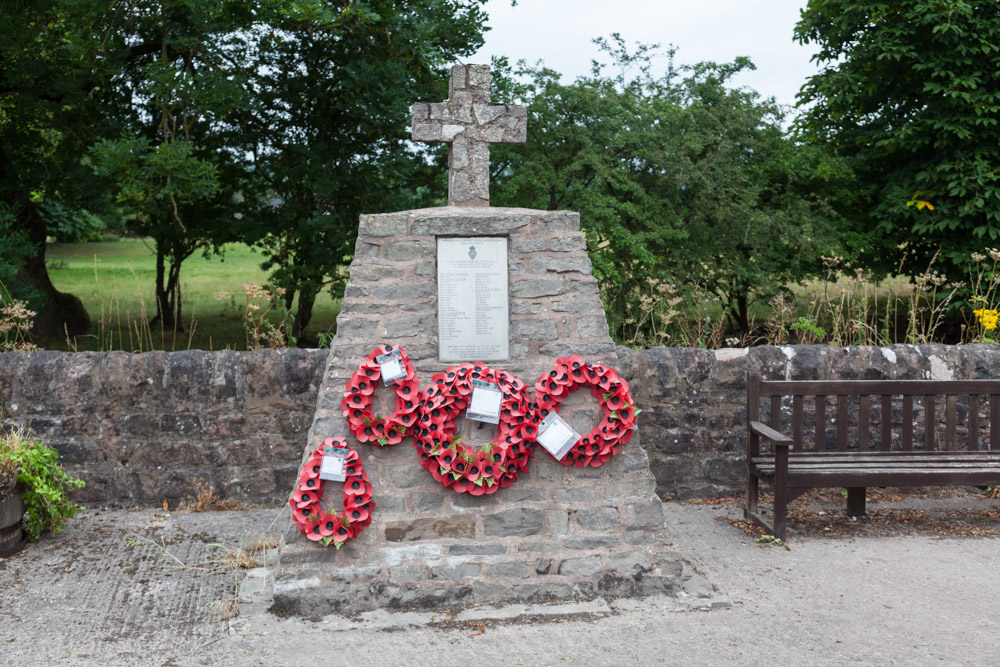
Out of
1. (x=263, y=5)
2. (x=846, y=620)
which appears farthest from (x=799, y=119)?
(x=846, y=620)

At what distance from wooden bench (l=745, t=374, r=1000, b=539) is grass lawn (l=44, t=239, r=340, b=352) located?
498 cm

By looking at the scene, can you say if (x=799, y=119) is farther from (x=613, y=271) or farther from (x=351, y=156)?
(x=351, y=156)

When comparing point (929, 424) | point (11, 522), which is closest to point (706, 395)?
point (929, 424)

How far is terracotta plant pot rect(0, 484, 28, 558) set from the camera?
4.79m

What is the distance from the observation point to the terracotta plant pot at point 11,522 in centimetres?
479

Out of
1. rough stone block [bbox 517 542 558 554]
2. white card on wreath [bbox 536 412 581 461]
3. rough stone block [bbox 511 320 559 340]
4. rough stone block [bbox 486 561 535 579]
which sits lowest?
rough stone block [bbox 486 561 535 579]

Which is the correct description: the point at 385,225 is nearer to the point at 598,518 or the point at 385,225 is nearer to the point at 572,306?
the point at 572,306

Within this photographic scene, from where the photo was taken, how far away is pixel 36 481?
194 inches

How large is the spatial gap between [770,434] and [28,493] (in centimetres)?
451

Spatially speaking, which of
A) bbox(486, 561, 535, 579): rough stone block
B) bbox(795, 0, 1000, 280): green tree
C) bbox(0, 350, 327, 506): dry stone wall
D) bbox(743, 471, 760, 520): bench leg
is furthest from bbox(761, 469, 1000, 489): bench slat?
bbox(795, 0, 1000, 280): green tree

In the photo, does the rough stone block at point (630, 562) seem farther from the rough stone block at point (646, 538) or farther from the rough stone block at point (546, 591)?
the rough stone block at point (546, 591)

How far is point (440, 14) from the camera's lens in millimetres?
10477

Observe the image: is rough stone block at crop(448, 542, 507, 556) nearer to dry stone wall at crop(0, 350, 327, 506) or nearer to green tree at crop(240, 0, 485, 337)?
dry stone wall at crop(0, 350, 327, 506)

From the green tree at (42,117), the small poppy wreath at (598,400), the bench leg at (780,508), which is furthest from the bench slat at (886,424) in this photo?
the green tree at (42,117)
